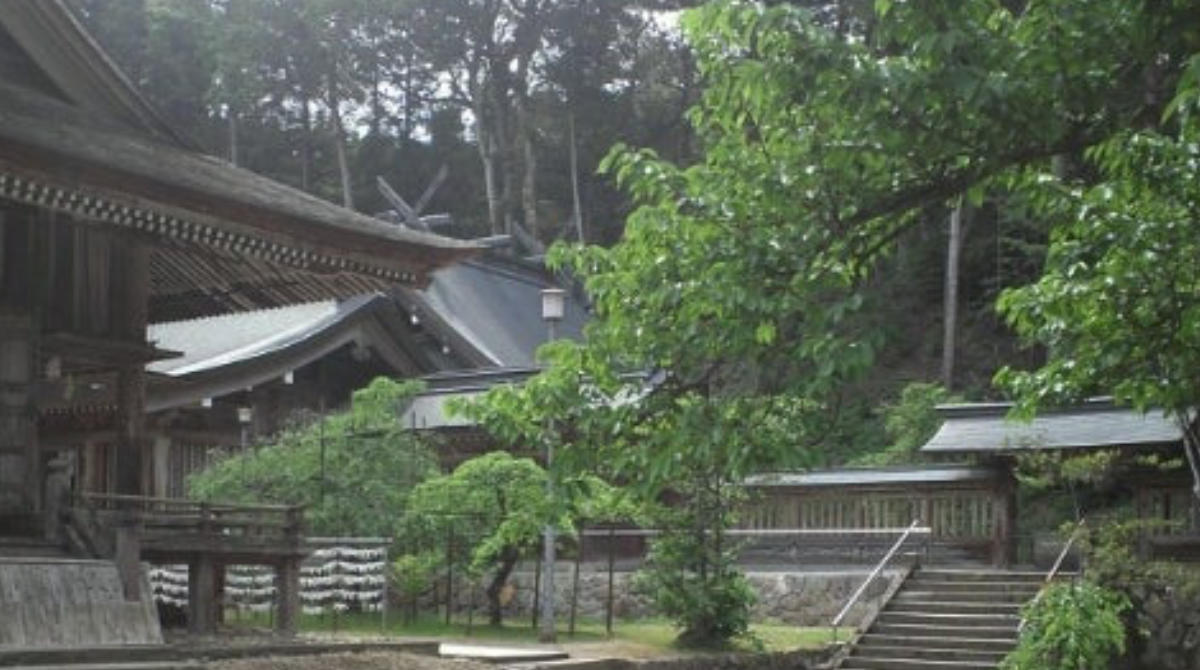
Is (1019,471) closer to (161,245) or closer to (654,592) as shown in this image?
(654,592)

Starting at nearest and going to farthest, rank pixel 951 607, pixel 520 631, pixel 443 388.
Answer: pixel 520 631
pixel 951 607
pixel 443 388

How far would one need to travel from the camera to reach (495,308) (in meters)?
41.3

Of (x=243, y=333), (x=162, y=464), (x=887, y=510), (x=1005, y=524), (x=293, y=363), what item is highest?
(x=243, y=333)

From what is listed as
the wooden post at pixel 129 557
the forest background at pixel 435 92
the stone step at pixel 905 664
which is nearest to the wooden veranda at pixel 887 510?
the stone step at pixel 905 664

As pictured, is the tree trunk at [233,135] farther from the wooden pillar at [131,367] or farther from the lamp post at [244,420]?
the wooden pillar at [131,367]

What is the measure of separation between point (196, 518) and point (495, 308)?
25508 mm

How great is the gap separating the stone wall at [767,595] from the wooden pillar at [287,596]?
843 centimetres

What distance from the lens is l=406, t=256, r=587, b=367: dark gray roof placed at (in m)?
37.3

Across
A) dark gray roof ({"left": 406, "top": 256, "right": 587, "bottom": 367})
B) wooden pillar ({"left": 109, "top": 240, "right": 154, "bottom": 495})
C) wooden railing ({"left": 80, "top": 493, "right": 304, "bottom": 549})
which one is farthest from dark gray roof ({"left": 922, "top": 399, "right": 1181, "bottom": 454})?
dark gray roof ({"left": 406, "top": 256, "right": 587, "bottom": 367})

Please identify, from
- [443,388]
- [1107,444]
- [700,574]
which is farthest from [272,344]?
[1107,444]

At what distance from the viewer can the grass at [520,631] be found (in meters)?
20.1

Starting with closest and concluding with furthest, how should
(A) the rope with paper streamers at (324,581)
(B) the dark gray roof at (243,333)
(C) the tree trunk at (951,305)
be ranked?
(A) the rope with paper streamers at (324,581) → (B) the dark gray roof at (243,333) → (C) the tree trunk at (951,305)

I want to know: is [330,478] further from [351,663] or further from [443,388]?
[443,388]

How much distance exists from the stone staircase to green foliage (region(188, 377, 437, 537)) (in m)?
7.16
